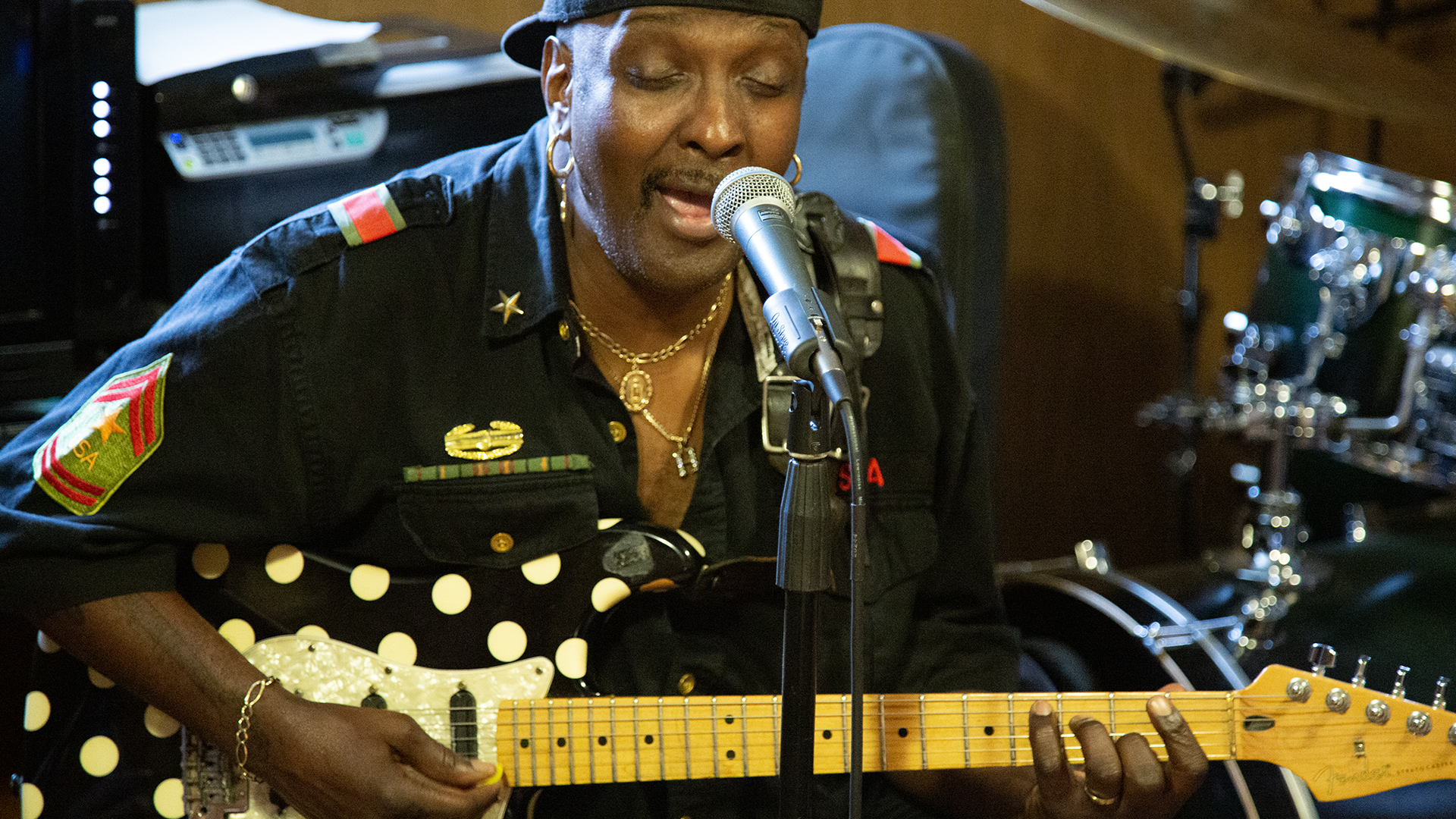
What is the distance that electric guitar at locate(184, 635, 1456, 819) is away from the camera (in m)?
1.40

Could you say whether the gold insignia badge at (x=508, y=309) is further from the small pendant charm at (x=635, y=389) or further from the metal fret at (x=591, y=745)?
the metal fret at (x=591, y=745)

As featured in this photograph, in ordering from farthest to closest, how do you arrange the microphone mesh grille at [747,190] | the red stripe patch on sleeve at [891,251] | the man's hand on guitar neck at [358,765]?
the red stripe patch on sleeve at [891,251]
the man's hand on guitar neck at [358,765]
the microphone mesh grille at [747,190]

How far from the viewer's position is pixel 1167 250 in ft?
10.6

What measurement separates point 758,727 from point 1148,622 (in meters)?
0.90

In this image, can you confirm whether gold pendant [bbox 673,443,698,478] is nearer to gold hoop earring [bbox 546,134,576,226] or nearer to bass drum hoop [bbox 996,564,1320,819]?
gold hoop earring [bbox 546,134,576,226]

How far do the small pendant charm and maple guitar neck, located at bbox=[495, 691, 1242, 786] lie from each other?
383 mm

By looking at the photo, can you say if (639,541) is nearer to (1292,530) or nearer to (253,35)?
(253,35)

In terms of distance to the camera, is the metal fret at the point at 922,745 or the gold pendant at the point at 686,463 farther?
the gold pendant at the point at 686,463

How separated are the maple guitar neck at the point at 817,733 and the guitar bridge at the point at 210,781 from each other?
300 mm

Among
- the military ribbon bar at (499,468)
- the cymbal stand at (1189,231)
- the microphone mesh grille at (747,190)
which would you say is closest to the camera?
the microphone mesh grille at (747,190)

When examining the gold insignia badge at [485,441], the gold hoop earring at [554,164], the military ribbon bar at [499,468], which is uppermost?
the gold hoop earring at [554,164]

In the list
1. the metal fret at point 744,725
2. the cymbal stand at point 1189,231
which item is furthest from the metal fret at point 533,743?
the cymbal stand at point 1189,231

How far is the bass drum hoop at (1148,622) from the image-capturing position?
1.65 metres

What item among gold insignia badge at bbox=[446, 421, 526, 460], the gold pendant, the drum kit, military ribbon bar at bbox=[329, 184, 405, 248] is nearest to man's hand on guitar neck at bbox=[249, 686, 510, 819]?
gold insignia badge at bbox=[446, 421, 526, 460]
